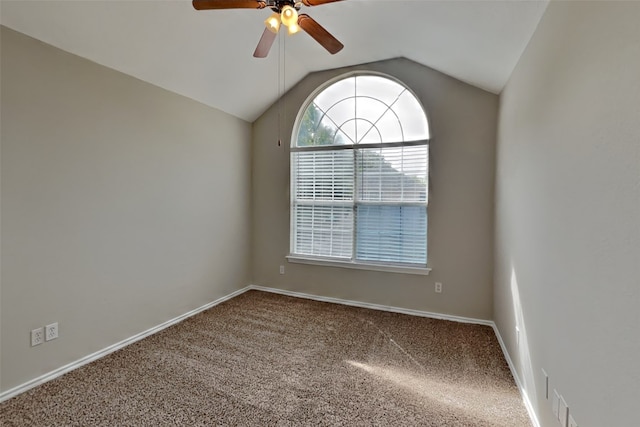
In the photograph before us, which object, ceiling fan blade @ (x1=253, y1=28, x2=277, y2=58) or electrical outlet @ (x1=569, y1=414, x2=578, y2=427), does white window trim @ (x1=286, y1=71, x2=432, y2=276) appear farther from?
electrical outlet @ (x1=569, y1=414, x2=578, y2=427)

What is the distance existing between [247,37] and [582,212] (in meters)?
2.92

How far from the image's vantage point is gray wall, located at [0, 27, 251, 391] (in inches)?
78.4

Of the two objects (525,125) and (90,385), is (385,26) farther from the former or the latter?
(90,385)

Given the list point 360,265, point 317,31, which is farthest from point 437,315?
point 317,31

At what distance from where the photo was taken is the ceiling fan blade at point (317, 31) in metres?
1.84

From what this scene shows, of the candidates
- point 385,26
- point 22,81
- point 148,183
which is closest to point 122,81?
point 22,81

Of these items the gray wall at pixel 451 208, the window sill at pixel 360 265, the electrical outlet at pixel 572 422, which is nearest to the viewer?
the electrical outlet at pixel 572 422

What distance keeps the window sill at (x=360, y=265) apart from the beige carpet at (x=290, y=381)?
580mm

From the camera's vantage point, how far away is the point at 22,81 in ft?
6.51

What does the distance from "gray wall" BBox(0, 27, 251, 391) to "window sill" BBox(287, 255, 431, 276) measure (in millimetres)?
1116

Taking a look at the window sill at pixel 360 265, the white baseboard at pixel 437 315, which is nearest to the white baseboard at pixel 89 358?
the white baseboard at pixel 437 315

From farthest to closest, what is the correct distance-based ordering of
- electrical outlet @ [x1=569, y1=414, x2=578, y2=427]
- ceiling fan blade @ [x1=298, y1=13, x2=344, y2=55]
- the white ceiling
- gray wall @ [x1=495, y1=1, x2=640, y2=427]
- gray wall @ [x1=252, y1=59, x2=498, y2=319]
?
gray wall @ [x1=252, y1=59, x2=498, y2=319] < the white ceiling < ceiling fan blade @ [x1=298, y1=13, x2=344, y2=55] < electrical outlet @ [x1=569, y1=414, x2=578, y2=427] < gray wall @ [x1=495, y1=1, x2=640, y2=427]

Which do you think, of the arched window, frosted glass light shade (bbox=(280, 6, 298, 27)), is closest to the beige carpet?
the arched window

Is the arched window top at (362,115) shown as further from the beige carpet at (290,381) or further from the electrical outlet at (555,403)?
the electrical outlet at (555,403)
